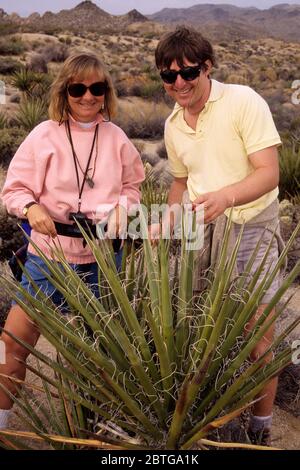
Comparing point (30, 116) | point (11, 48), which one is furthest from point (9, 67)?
point (30, 116)

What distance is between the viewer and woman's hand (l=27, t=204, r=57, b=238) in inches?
103

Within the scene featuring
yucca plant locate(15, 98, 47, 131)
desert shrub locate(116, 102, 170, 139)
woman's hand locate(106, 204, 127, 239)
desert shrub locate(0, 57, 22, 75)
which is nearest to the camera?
woman's hand locate(106, 204, 127, 239)

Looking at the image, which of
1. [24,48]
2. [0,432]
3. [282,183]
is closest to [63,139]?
[0,432]

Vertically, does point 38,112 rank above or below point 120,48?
above

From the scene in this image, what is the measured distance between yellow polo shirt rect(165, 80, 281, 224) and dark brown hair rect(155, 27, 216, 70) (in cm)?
16

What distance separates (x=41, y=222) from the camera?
2.61 metres

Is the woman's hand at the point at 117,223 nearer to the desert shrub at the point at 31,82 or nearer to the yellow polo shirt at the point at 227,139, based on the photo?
the yellow polo shirt at the point at 227,139

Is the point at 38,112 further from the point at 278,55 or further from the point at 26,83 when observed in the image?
the point at 278,55

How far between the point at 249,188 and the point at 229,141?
0.27 m

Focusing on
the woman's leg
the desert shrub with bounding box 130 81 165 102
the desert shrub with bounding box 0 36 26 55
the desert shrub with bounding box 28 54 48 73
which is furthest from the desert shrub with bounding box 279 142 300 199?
the desert shrub with bounding box 0 36 26 55

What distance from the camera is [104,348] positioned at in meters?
2.12

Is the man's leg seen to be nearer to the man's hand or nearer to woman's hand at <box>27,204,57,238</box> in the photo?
the man's hand
